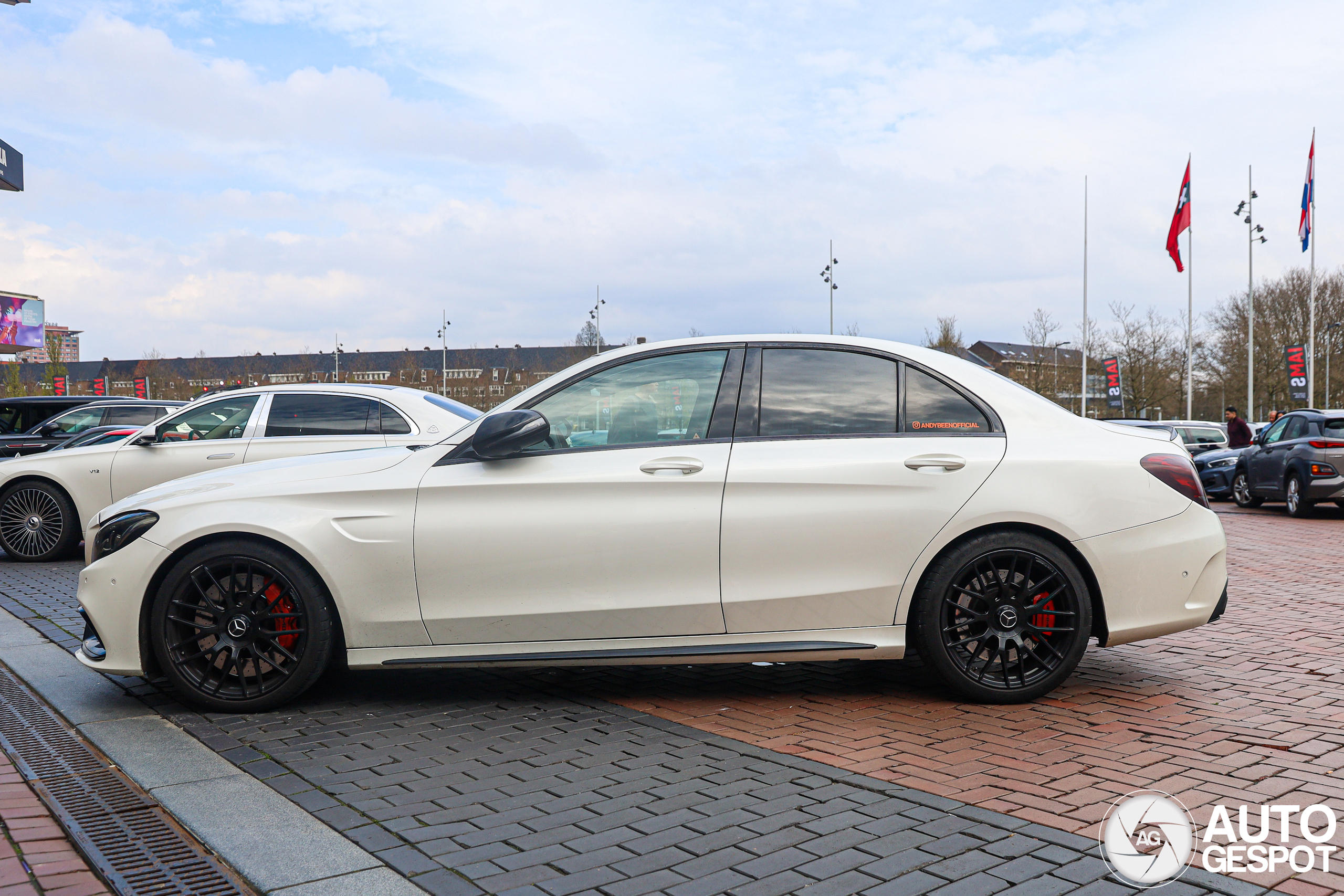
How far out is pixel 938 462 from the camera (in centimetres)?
457

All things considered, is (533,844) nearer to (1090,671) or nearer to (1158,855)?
(1158,855)

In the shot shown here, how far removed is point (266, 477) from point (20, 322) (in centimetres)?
4988

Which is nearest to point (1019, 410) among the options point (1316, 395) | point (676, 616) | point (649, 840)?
point (676, 616)

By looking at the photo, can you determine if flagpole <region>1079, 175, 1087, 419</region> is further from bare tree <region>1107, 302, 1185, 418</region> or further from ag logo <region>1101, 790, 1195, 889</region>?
ag logo <region>1101, 790, 1195, 889</region>

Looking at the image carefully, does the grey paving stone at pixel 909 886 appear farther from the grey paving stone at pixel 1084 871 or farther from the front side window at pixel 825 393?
the front side window at pixel 825 393

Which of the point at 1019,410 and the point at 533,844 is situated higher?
the point at 1019,410

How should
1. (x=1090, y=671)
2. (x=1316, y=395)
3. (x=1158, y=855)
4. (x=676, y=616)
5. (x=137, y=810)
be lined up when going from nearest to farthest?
1. (x=1158, y=855)
2. (x=137, y=810)
3. (x=676, y=616)
4. (x=1090, y=671)
5. (x=1316, y=395)

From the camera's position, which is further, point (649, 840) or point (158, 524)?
point (158, 524)

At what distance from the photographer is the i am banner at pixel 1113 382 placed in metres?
45.8

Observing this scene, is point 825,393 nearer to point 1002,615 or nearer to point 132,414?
point 1002,615

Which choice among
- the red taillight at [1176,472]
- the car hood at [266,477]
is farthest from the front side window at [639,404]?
the red taillight at [1176,472]

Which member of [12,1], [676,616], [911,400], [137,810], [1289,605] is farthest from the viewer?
[12,1]

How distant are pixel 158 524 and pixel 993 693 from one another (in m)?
3.73

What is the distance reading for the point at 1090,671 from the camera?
5320mm
